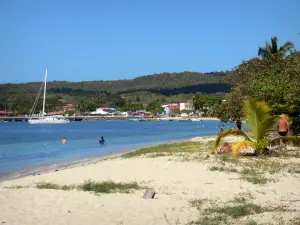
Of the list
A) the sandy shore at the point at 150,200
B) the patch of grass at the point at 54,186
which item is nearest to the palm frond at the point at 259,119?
the sandy shore at the point at 150,200

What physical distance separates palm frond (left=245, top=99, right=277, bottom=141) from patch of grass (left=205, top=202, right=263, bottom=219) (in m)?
8.40

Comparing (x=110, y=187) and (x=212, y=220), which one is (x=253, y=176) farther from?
(x=212, y=220)

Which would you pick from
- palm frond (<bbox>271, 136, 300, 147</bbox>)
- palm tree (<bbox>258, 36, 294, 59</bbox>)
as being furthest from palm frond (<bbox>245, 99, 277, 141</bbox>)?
palm tree (<bbox>258, 36, 294, 59</bbox>)

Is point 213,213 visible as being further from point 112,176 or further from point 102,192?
point 112,176

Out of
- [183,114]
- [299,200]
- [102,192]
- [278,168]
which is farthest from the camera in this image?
[183,114]

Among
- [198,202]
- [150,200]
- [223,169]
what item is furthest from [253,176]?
[150,200]

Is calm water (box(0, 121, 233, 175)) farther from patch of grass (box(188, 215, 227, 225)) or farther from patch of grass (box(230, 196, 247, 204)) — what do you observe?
patch of grass (box(188, 215, 227, 225))

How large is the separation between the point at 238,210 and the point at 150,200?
2.15 metres

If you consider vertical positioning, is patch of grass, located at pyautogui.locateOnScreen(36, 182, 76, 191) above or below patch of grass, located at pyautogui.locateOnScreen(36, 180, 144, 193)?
below

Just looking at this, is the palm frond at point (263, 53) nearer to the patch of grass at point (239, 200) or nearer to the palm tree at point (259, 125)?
the palm tree at point (259, 125)

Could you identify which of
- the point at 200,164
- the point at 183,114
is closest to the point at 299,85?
the point at 200,164

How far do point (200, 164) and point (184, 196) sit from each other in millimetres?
5221

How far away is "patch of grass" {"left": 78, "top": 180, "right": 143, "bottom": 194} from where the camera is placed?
36.0 feet

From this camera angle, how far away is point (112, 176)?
1396cm
